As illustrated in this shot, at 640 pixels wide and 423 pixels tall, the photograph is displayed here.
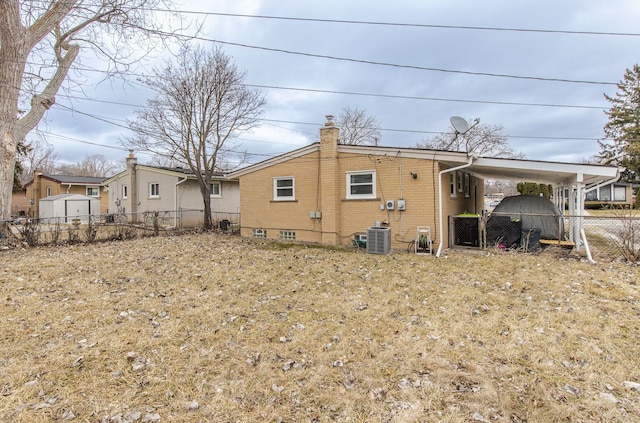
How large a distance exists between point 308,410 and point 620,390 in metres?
2.93

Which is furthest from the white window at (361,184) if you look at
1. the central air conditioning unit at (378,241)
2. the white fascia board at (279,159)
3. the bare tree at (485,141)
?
the bare tree at (485,141)

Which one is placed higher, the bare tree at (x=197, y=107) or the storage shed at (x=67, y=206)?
the bare tree at (x=197, y=107)

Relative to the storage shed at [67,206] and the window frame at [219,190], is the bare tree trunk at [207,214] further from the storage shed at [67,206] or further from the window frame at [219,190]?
the storage shed at [67,206]

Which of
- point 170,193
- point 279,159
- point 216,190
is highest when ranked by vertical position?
point 279,159

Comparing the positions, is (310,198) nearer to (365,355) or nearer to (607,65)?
(365,355)

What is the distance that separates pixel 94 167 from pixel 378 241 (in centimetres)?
6652

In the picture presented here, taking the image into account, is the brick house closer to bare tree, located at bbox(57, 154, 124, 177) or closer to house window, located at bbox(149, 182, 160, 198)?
house window, located at bbox(149, 182, 160, 198)

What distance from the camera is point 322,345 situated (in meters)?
3.99

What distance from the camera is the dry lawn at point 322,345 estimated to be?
2.83m

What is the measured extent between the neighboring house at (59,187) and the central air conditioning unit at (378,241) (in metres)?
27.6

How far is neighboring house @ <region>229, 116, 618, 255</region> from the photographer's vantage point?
9.96 meters

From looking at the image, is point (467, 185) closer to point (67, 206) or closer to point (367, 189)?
point (367, 189)

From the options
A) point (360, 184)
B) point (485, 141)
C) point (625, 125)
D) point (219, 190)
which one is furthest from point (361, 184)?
point (625, 125)

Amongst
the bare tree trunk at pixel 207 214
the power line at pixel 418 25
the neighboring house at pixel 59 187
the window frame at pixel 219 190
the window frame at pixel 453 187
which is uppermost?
the power line at pixel 418 25
